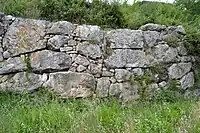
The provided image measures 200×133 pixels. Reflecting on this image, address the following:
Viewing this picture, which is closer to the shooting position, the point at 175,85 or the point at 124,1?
the point at 175,85

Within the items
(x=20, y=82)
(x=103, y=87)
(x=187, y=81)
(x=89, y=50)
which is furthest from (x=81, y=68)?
(x=187, y=81)

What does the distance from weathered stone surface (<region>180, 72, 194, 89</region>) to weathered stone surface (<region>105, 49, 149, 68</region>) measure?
1.01 m

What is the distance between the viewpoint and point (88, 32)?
857 centimetres

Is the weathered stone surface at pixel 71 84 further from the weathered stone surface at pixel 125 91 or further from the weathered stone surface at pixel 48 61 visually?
the weathered stone surface at pixel 125 91

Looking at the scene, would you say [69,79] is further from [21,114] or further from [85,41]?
[21,114]

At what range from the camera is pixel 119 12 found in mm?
9539

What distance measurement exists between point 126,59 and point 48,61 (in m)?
1.62

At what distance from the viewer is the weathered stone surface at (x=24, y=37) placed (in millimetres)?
8109

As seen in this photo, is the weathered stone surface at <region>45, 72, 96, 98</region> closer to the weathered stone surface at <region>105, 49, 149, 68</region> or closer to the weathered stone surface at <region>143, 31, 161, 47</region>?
the weathered stone surface at <region>105, 49, 149, 68</region>

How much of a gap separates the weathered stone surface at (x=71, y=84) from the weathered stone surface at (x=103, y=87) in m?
0.14

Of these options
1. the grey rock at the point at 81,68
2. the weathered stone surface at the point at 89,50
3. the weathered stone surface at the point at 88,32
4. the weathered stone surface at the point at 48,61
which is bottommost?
the grey rock at the point at 81,68

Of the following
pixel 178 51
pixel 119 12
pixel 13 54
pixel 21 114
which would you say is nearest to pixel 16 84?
pixel 13 54

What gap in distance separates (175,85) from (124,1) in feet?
7.41

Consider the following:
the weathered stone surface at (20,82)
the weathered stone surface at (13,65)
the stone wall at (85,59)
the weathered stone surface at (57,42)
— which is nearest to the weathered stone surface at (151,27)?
the stone wall at (85,59)
